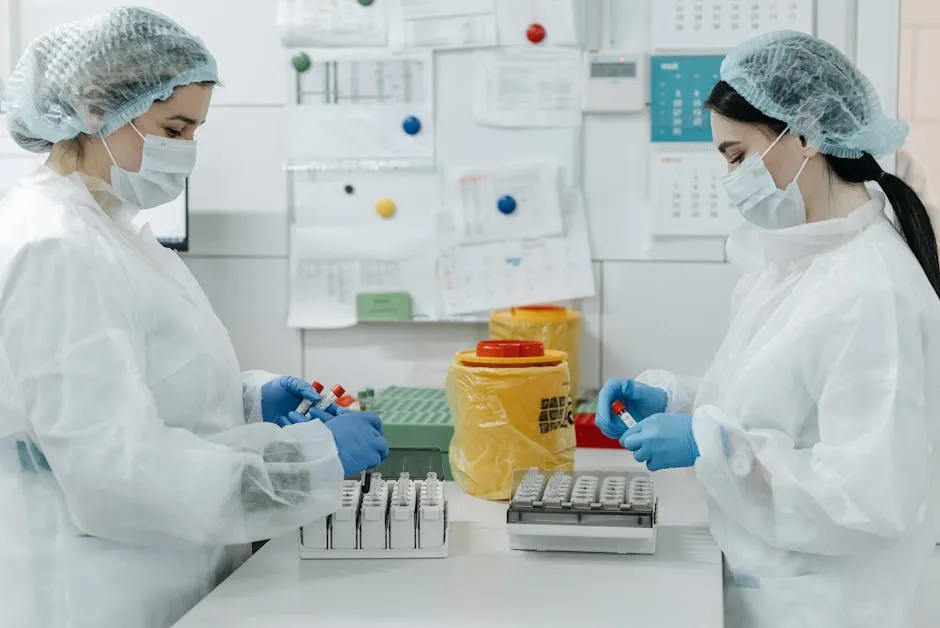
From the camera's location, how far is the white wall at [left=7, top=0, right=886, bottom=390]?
2559mm

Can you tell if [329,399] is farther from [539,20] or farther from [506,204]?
[539,20]

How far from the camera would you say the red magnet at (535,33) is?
2.52 metres

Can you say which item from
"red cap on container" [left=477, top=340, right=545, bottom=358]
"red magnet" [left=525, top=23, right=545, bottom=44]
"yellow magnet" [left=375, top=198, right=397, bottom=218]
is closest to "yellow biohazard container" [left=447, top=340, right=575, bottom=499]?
"red cap on container" [left=477, top=340, right=545, bottom=358]

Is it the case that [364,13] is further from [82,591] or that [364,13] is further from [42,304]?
[82,591]

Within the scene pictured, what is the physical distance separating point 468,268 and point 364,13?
67 centimetres

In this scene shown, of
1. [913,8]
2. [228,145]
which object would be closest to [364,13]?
[228,145]

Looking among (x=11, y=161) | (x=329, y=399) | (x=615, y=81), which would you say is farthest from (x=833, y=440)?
(x=11, y=161)

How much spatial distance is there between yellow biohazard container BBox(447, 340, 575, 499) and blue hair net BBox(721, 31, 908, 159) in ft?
1.86

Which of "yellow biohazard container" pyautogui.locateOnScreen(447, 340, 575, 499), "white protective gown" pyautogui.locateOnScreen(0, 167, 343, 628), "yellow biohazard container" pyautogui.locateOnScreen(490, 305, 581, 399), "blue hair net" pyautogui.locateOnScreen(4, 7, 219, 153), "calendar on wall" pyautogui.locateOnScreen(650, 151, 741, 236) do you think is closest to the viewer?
"white protective gown" pyautogui.locateOnScreen(0, 167, 343, 628)

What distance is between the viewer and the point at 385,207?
103 inches

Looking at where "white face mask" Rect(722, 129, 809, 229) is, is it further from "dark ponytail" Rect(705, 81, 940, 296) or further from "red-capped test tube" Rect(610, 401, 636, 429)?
"red-capped test tube" Rect(610, 401, 636, 429)

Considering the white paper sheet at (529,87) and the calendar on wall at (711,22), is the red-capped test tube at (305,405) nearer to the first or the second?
the white paper sheet at (529,87)

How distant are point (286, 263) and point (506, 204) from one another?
579 millimetres

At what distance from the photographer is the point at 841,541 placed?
1.37 meters
